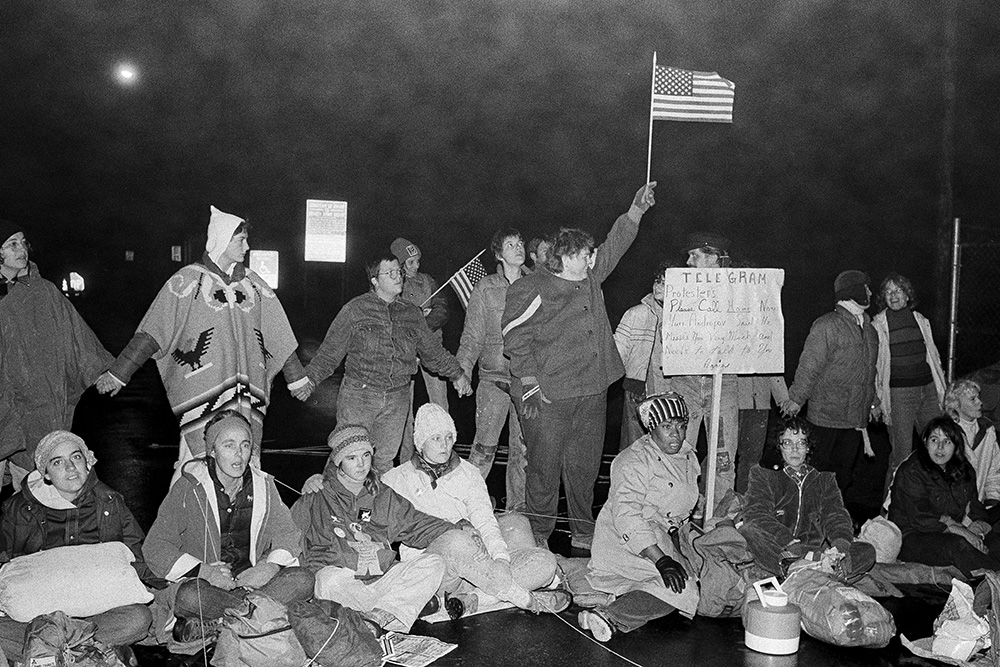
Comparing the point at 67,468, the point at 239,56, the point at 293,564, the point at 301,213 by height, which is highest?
the point at 239,56

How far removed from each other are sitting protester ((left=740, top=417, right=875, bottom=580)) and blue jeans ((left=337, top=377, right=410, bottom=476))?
205 cm

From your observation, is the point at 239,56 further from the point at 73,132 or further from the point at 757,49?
the point at 757,49

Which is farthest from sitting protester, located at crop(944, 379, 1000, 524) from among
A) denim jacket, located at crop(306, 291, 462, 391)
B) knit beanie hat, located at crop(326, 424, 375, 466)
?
knit beanie hat, located at crop(326, 424, 375, 466)

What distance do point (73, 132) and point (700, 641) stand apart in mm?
13450

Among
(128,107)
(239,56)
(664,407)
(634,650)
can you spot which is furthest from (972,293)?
(128,107)

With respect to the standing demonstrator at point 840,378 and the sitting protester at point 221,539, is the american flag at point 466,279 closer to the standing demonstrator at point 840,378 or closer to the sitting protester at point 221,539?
the standing demonstrator at point 840,378

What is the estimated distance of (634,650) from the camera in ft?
14.6

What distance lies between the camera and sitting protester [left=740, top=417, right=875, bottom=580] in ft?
16.9

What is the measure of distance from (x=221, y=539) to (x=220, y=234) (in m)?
1.71

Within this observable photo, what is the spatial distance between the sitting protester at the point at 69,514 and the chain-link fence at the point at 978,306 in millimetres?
7920

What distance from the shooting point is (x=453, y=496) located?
16.5ft

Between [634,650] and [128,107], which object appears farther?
[128,107]

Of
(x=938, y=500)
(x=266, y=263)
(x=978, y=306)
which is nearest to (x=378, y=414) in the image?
(x=938, y=500)

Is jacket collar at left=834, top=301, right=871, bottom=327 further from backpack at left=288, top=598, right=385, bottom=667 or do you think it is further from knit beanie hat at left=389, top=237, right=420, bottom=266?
backpack at left=288, top=598, right=385, bottom=667
